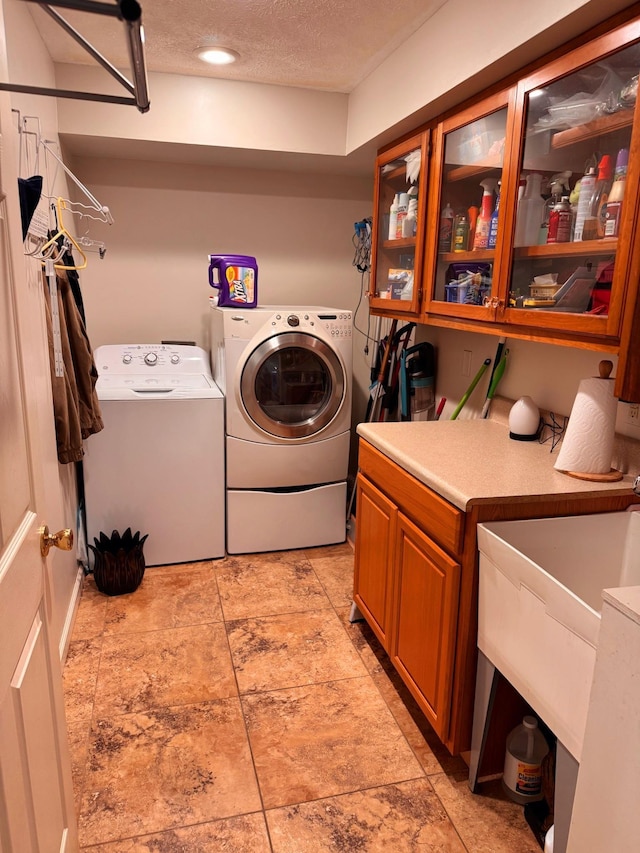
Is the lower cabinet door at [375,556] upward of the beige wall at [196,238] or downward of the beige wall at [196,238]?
downward

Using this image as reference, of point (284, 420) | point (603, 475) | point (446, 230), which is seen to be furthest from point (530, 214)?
point (284, 420)

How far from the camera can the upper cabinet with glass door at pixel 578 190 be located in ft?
4.91

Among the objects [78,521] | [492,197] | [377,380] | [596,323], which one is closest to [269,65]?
[492,197]

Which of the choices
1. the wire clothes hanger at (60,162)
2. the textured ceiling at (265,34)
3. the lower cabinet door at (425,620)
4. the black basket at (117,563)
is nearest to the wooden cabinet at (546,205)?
the textured ceiling at (265,34)

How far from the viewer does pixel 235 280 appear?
3.14 metres

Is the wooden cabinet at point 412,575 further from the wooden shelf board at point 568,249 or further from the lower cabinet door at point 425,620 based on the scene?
the wooden shelf board at point 568,249

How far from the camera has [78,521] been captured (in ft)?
9.94

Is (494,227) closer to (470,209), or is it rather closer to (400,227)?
(470,209)

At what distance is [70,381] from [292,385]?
47.4 inches

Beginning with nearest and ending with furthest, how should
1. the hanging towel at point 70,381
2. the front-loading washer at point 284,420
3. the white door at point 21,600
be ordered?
the white door at point 21,600 < the hanging towel at point 70,381 < the front-loading washer at point 284,420

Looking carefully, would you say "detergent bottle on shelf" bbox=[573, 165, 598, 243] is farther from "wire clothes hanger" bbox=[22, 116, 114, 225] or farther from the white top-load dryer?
the white top-load dryer

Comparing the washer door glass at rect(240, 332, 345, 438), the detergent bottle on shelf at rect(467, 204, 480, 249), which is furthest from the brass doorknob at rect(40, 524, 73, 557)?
the washer door glass at rect(240, 332, 345, 438)

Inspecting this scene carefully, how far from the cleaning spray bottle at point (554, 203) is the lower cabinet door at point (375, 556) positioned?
0.99 m

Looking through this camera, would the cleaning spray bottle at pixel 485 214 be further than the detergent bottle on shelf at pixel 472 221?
No
